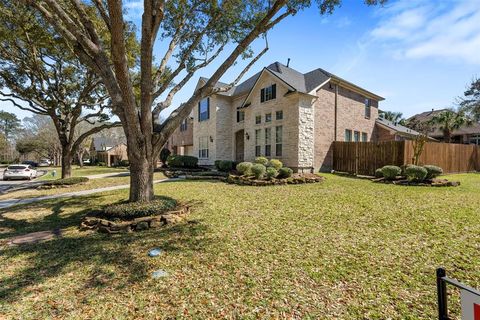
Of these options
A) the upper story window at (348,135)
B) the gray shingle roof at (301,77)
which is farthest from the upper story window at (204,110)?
the upper story window at (348,135)

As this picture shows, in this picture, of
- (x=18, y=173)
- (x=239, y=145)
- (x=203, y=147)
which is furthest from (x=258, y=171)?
(x=18, y=173)

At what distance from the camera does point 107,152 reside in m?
46.9

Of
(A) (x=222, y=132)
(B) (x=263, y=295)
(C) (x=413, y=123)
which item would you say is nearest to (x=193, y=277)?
(B) (x=263, y=295)

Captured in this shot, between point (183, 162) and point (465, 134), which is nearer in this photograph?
point (183, 162)

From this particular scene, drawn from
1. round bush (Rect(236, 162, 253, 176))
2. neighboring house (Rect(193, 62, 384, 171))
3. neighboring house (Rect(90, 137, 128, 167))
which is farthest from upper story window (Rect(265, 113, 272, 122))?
neighboring house (Rect(90, 137, 128, 167))

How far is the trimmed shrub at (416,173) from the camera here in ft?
37.0

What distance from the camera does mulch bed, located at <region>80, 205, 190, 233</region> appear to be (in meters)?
5.66

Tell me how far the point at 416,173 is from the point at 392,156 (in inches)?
114

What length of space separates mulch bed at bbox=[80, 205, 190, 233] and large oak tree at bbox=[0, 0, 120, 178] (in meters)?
7.65

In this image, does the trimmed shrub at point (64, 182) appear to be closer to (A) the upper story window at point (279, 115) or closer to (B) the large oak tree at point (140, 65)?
(B) the large oak tree at point (140, 65)

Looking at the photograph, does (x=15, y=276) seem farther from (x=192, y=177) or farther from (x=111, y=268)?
(x=192, y=177)

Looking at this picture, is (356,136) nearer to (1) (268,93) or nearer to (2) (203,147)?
(1) (268,93)

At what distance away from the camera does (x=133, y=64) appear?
1363 centimetres

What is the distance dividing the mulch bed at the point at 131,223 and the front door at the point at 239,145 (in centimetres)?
1579
